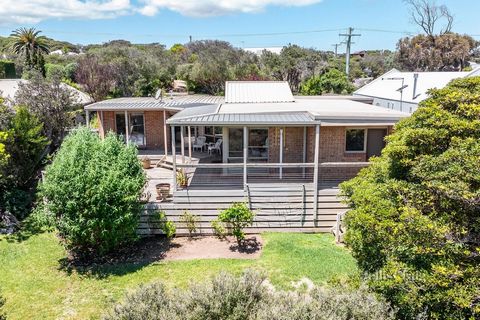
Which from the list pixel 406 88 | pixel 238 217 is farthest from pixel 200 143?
pixel 406 88

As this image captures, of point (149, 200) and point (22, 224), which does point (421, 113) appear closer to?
point (149, 200)

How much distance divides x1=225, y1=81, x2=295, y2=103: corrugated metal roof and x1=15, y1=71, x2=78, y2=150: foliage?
29.8 feet

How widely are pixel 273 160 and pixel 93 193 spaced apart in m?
8.19

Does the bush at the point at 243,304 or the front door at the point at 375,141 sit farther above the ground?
the front door at the point at 375,141

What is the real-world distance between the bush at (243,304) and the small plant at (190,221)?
6.98 m

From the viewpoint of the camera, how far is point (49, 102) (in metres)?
20.1

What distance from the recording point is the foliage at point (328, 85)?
130 ft

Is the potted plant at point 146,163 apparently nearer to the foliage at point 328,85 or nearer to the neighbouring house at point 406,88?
the neighbouring house at point 406,88

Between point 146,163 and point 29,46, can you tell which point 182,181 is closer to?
point 146,163

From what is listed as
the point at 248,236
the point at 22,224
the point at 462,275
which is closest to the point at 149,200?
the point at 248,236

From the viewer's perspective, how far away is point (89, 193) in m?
11.6

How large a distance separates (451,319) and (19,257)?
505 inches

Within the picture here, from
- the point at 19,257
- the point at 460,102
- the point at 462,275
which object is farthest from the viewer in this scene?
the point at 19,257

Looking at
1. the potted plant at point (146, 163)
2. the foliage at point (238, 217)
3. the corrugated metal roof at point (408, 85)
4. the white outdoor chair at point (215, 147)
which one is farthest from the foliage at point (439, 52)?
the foliage at point (238, 217)
